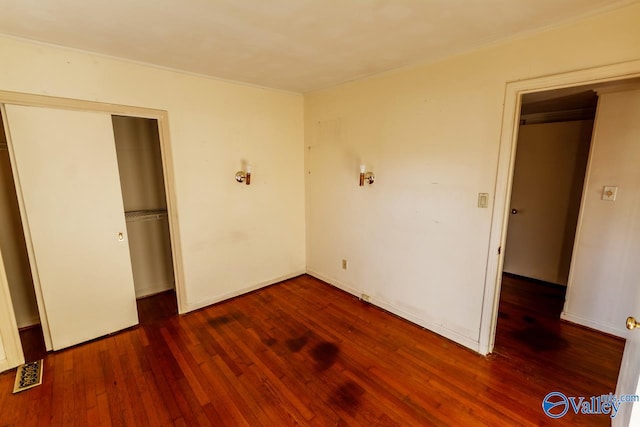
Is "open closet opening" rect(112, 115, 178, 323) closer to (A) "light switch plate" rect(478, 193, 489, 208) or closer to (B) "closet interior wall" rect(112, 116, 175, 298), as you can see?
(B) "closet interior wall" rect(112, 116, 175, 298)

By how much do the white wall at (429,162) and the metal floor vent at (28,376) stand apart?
281 cm

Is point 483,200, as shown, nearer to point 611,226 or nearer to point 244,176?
point 611,226

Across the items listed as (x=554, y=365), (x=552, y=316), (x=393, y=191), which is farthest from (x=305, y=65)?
(x=552, y=316)

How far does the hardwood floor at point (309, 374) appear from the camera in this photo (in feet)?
5.89

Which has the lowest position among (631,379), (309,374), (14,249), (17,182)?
(309,374)

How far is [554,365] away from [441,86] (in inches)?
94.8

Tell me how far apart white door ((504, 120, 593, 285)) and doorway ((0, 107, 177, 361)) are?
4413 millimetres

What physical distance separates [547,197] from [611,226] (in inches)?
45.7

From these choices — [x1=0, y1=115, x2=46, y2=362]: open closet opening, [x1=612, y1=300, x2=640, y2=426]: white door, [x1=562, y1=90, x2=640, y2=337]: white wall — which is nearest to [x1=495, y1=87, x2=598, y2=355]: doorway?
[x1=562, y1=90, x2=640, y2=337]: white wall

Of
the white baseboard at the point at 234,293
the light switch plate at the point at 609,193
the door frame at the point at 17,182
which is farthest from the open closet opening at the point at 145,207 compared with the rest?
the light switch plate at the point at 609,193

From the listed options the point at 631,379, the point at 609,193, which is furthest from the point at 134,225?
the point at 609,193

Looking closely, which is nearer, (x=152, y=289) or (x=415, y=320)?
(x=415, y=320)

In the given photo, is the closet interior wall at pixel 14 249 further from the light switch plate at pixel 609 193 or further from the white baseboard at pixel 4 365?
the light switch plate at pixel 609 193

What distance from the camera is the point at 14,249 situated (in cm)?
263
